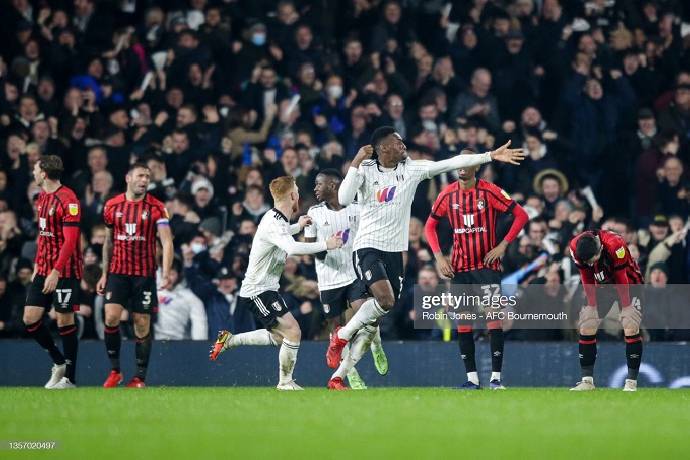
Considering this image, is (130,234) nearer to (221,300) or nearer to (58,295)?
(58,295)

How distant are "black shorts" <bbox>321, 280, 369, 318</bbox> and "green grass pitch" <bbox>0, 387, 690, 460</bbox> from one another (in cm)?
155

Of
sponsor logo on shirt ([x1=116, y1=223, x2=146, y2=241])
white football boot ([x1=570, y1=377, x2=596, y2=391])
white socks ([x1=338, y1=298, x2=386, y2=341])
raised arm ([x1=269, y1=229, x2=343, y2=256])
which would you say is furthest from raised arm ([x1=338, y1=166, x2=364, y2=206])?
white football boot ([x1=570, y1=377, x2=596, y2=391])

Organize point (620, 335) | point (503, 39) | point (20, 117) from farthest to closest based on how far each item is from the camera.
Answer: point (503, 39) < point (20, 117) < point (620, 335)

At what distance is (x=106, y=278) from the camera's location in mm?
13938

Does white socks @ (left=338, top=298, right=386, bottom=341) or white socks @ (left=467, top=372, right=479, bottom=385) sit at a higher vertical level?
white socks @ (left=338, top=298, right=386, bottom=341)

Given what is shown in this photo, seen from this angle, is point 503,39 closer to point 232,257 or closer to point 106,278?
point 232,257

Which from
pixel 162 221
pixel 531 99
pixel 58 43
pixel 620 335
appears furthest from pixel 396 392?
pixel 58 43

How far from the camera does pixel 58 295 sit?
535 inches

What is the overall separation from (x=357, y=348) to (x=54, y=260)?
3.30m

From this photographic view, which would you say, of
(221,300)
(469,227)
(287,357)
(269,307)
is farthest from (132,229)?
(469,227)

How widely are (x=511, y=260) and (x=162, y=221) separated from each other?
4.62 metres

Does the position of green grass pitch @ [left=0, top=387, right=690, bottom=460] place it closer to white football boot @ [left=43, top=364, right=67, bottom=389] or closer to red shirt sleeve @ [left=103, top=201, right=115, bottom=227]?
white football boot @ [left=43, top=364, right=67, bottom=389]

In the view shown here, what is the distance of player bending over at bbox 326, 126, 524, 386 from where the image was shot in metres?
12.4

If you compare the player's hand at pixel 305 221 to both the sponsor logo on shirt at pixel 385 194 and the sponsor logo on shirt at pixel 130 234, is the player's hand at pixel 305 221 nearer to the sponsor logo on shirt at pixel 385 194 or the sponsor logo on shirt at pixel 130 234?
the sponsor logo on shirt at pixel 385 194
